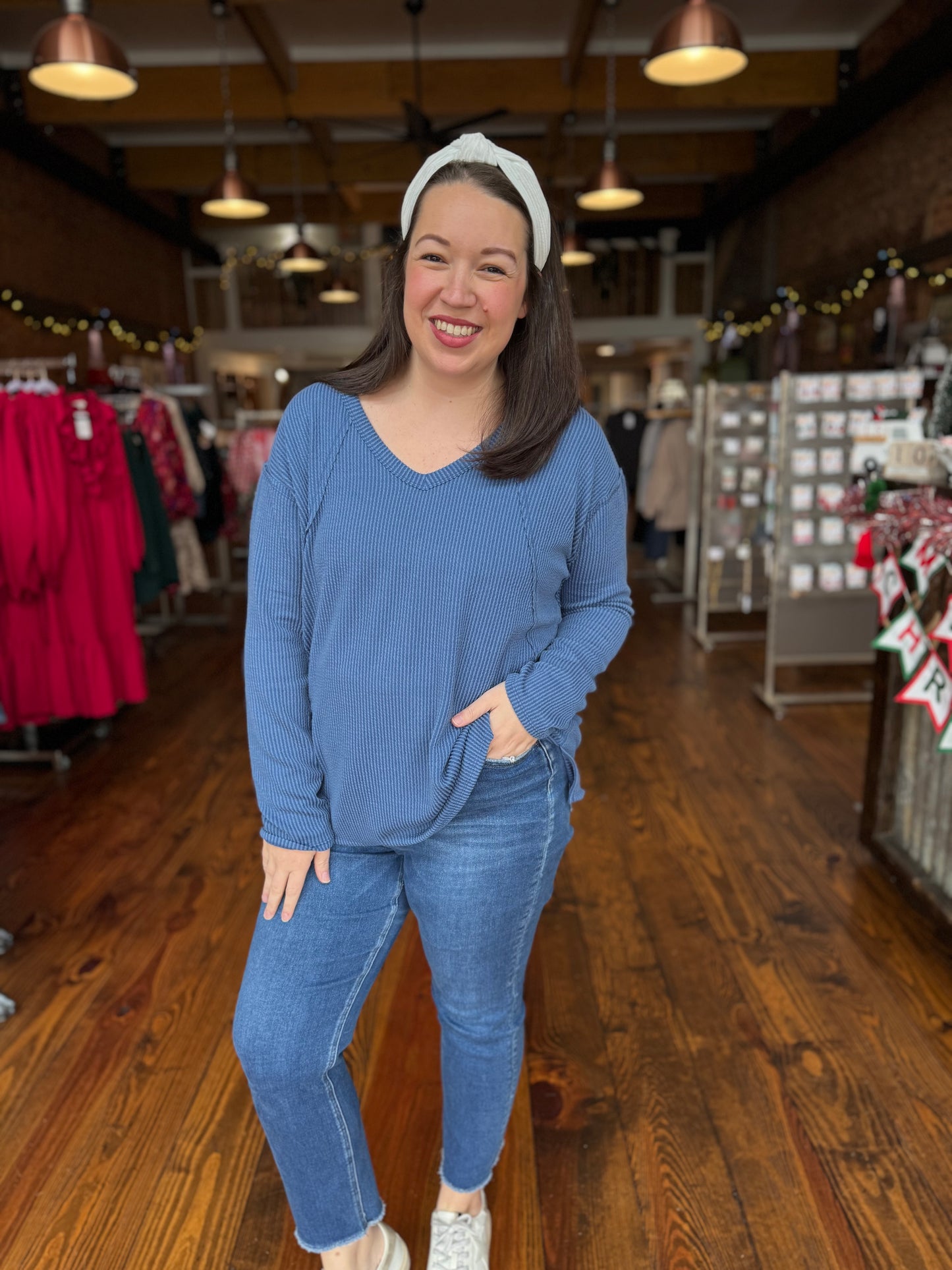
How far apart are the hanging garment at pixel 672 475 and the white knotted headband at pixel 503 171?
18.5ft

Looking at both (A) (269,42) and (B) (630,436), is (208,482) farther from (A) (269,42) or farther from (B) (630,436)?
(B) (630,436)

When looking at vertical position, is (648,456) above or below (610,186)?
below

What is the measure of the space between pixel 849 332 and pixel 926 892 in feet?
18.8

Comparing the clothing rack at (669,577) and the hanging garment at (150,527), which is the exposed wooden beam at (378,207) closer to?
the clothing rack at (669,577)

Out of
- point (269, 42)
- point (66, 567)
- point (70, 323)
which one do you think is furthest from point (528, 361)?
point (70, 323)

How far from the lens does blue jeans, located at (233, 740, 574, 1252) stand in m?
1.12

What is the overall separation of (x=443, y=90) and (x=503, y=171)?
6.82 m

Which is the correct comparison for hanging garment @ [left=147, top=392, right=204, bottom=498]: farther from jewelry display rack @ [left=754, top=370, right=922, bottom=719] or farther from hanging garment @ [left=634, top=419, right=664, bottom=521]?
→ jewelry display rack @ [left=754, top=370, right=922, bottom=719]

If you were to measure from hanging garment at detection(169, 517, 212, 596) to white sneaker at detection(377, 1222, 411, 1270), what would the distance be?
4.57 meters

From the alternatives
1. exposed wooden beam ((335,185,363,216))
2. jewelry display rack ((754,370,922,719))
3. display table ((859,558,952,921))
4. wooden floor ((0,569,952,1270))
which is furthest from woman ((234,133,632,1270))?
exposed wooden beam ((335,185,363,216))

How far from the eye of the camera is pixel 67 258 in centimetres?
740

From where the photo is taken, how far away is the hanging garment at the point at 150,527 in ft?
14.2

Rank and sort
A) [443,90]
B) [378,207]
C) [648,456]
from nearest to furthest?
[648,456], [443,90], [378,207]

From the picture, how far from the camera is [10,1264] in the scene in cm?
148
